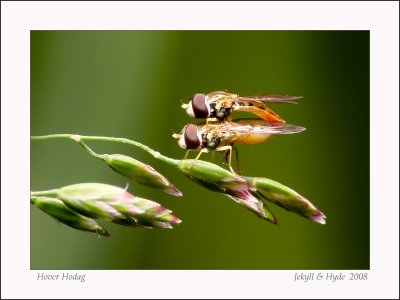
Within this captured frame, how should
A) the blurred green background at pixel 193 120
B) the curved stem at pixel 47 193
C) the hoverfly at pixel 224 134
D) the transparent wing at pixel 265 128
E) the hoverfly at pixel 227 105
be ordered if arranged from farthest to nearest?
1. the blurred green background at pixel 193 120
2. the hoverfly at pixel 227 105
3. the hoverfly at pixel 224 134
4. the transparent wing at pixel 265 128
5. the curved stem at pixel 47 193

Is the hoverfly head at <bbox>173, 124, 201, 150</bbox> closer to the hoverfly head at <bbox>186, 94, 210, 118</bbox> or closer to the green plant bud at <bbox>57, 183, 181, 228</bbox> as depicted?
the hoverfly head at <bbox>186, 94, 210, 118</bbox>

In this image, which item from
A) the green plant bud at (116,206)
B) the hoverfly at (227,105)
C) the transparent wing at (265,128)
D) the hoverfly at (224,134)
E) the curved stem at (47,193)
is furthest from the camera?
the hoverfly at (227,105)

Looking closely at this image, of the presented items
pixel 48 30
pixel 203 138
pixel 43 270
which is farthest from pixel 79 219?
pixel 48 30

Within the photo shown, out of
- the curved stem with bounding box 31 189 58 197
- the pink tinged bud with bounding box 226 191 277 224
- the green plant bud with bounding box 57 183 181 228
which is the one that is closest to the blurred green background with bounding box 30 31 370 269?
the curved stem with bounding box 31 189 58 197

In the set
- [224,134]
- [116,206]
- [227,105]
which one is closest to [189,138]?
[224,134]

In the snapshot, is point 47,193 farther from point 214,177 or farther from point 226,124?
point 226,124

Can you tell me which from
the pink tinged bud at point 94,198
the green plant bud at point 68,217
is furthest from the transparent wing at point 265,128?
the green plant bud at point 68,217

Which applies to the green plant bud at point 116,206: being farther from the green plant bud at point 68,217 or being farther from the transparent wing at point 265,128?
the transparent wing at point 265,128

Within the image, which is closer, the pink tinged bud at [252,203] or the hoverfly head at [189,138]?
the pink tinged bud at [252,203]
